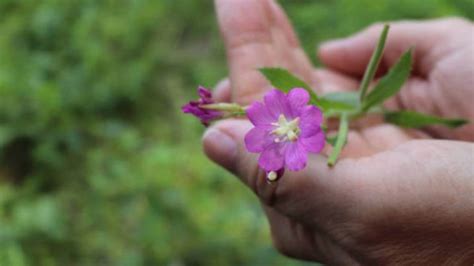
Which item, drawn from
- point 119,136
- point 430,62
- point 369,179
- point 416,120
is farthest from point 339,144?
point 119,136

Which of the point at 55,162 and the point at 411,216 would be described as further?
the point at 55,162

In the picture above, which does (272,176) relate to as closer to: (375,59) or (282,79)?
(282,79)

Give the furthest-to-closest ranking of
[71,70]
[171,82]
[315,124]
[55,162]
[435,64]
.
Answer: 1. [171,82]
2. [71,70]
3. [55,162]
4. [435,64]
5. [315,124]

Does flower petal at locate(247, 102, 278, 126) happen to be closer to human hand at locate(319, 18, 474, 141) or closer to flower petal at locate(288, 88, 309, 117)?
flower petal at locate(288, 88, 309, 117)

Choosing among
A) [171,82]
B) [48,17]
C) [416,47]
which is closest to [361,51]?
[416,47]

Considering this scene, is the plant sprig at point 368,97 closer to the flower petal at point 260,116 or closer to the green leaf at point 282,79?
the green leaf at point 282,79

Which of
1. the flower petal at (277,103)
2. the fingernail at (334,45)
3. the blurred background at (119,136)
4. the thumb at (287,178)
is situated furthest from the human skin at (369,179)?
the blurred background at (119,136)

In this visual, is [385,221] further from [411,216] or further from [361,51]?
[361,51]
